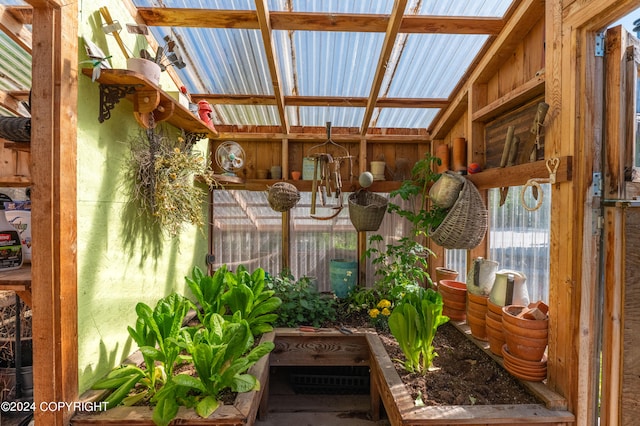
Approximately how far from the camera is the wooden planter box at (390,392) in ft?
4.55

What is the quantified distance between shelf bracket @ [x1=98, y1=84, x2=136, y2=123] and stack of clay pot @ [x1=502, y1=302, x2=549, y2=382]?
7.90ft

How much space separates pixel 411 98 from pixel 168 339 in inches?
107

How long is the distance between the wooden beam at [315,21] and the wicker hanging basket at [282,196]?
1.25 m

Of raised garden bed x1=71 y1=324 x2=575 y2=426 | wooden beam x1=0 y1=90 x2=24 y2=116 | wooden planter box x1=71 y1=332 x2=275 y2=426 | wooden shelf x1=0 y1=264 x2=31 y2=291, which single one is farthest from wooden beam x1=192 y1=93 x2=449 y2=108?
wooden planter box x1=71 y1=332 x2=275 y2=426

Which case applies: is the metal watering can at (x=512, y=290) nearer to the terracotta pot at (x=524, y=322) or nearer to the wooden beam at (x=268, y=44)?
the terracotta pot at (x=524, y=322)

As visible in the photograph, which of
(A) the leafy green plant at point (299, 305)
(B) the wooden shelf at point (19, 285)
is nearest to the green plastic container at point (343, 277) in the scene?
(A) the leafy green plant at point (299, 305)

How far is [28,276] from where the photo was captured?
138cm

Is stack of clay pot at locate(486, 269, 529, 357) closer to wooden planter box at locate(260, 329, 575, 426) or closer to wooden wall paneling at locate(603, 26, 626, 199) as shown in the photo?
wooden planter box at locate(260, 329, 575, 426)

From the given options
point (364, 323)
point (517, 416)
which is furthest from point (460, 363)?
point (364, 323)

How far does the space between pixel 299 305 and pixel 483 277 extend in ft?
4.90

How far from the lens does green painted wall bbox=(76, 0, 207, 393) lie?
4.74ft

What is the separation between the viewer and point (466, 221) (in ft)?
6.25

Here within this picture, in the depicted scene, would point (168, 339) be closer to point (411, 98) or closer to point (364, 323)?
point (364, 323)

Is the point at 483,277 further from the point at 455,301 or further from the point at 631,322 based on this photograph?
the point at 631,322
